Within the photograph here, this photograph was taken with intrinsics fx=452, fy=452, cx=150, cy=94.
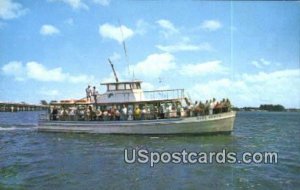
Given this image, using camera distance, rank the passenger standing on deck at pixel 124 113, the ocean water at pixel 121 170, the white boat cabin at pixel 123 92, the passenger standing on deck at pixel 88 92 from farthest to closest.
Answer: the passenger standing on deck at pixel 88 92
the white boat cabin at pixel 123 92
the passenger standing on deck at pixel 124 113
the ocean water at pixel 121 170

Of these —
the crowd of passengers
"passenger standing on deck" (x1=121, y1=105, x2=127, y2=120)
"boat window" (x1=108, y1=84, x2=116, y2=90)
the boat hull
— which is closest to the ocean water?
the boat hull

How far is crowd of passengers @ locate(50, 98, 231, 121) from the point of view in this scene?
22.9 m

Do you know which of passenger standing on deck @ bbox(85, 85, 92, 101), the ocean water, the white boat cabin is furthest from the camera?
passenger standing on deck @ bbox(85, 85, 92, 101)

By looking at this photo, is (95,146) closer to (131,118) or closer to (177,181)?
(131,118)

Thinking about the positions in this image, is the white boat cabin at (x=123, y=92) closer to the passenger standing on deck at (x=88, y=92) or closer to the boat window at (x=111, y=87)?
the boat window at (x=111, y=87)

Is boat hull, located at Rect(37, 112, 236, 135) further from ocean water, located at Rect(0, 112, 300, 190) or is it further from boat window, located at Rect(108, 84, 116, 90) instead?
ocean water, located at Rect(0, 112, 300, 190)

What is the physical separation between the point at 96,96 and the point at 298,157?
509 inches

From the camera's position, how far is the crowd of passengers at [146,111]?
22.9m

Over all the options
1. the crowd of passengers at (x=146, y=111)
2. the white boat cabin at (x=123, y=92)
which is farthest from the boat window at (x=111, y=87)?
the crowd of passengers at (x=146, y=111)

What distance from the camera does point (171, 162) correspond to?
1370 centimetres

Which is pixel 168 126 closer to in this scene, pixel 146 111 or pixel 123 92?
pixel 146 111

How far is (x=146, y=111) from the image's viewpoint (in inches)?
934

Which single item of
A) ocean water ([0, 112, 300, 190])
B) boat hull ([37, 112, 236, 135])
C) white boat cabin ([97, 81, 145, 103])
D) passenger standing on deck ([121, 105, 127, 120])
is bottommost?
ocean water ([0, 112, 300, 190])

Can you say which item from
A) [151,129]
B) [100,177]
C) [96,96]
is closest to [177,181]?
[100,177]
